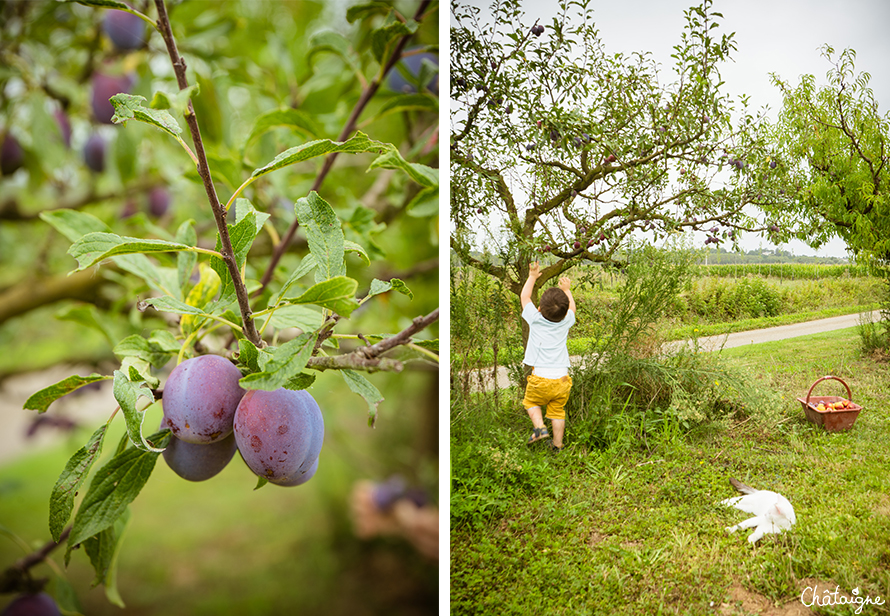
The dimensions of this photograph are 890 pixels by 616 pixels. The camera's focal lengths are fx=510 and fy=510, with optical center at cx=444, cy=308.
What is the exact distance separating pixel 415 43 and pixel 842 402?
1233 millimetres

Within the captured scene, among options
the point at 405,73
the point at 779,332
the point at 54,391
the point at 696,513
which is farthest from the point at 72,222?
the point at 779,332

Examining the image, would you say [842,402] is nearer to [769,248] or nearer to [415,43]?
[769,248]

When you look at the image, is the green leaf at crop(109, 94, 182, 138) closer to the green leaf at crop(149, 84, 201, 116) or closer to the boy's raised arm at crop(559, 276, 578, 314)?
the green leaf at crop(149, 84, 201, 116)

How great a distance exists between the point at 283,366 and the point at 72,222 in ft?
1.46

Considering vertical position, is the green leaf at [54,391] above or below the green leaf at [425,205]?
below

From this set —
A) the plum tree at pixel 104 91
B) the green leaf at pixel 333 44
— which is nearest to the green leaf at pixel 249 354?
the green leaf at pixel 333 44

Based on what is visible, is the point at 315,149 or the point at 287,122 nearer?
the point at 315,149

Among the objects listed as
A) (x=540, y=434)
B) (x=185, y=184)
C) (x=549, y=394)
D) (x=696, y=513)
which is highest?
(x=185, y=184)

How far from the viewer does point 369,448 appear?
175 cm

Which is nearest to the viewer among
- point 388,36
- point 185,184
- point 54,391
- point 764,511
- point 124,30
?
point 54,391

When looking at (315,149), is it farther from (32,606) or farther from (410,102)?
(32,606)

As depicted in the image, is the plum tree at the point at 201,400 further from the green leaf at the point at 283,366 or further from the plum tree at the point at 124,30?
the plum tree at the point at 124,30

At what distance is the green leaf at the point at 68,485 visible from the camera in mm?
403

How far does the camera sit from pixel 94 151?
2.73ft
